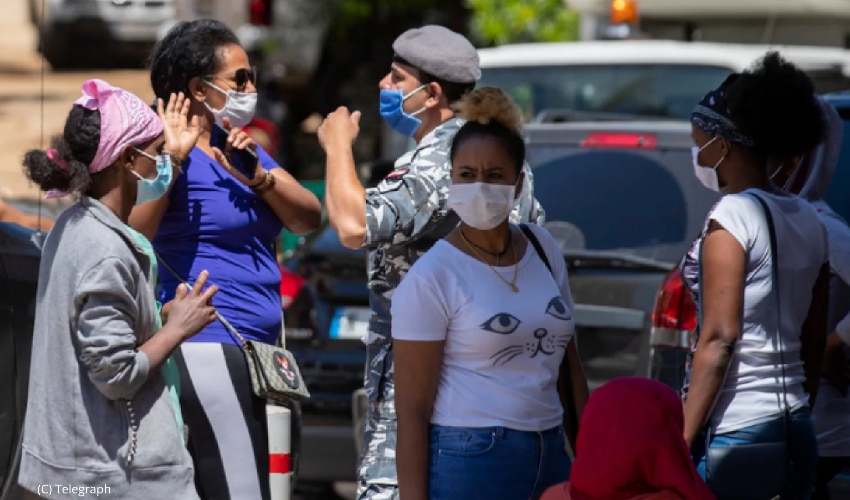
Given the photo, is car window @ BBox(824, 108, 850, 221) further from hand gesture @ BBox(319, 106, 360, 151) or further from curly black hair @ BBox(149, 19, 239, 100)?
curly black hair @ BBox(149, 19, 239, 100)

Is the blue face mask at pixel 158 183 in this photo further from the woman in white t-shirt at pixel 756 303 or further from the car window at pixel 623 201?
the car window at pixel 623 201

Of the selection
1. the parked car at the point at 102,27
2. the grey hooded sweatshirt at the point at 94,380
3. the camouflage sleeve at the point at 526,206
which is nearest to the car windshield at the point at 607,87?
the camouflage sleeve at the point at 526,206

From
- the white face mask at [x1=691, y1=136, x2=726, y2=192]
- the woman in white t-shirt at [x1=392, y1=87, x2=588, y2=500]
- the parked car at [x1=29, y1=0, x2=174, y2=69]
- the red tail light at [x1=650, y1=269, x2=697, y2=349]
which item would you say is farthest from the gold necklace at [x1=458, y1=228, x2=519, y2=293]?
the parked car at [x1=29, y1=0, x2=174, y2=69]

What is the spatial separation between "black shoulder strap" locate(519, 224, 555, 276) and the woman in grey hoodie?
862 millimetres

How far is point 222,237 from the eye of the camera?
4172 mm

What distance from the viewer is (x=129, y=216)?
12.9 feet

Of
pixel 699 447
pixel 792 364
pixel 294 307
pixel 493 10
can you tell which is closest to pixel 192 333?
pixel 699 447

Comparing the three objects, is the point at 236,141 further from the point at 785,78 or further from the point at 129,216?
the point at 785,78

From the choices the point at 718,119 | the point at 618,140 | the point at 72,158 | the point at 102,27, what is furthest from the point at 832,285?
the point at 102,27

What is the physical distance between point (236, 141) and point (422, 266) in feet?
3.05

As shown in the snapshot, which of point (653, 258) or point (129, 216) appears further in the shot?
point (653, 258)

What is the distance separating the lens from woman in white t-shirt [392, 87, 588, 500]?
3508 mm

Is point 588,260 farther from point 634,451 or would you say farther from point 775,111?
point 634,451

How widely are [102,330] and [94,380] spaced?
13 cm
